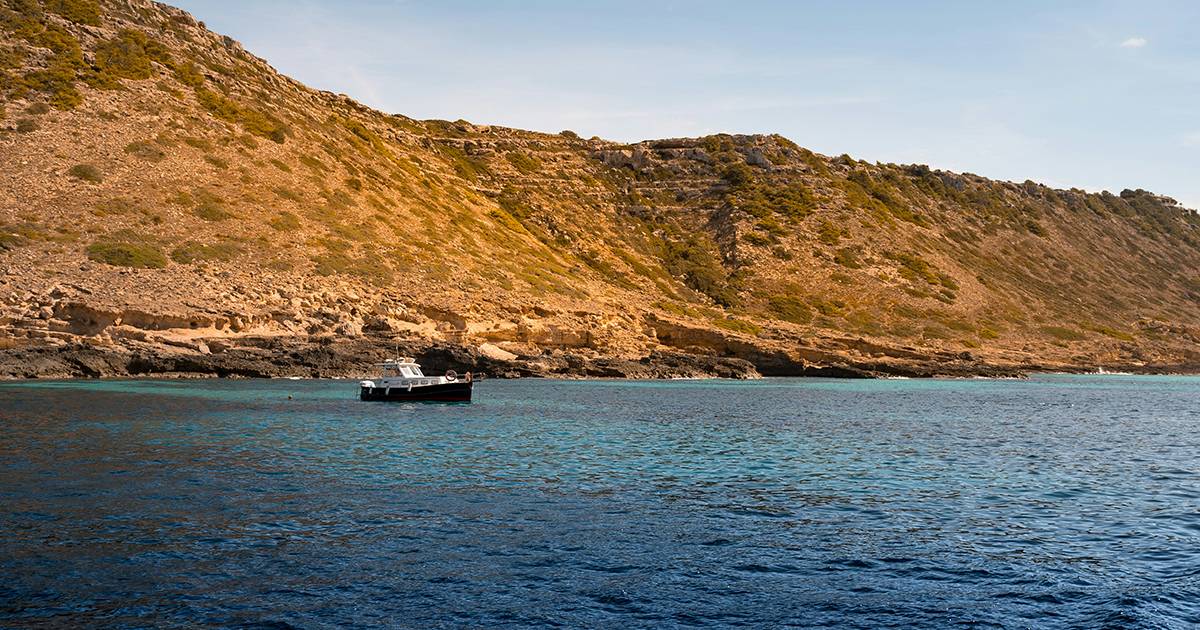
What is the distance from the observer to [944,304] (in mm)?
108750

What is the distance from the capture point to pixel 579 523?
60.3 feet

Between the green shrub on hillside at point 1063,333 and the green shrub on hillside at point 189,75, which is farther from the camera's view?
the green shrub on hillside at point 1063,333

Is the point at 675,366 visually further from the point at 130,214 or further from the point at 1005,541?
the point at 1005,541

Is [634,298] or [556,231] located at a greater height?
[556,231]


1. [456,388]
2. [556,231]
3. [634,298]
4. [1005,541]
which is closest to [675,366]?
[634,298]

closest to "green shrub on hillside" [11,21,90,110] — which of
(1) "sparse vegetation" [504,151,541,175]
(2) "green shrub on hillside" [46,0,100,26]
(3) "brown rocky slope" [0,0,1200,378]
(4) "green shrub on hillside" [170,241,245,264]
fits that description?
(3) "brown rocky slope" [0,0,1200,378]

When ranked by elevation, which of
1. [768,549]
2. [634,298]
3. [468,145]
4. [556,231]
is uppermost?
[468,145]

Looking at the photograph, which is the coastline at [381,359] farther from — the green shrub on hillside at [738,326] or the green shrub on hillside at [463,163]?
the green shrub on hillside at [463,163]

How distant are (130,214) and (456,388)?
3618 centimetres

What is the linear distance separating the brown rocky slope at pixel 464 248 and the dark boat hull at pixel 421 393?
15341 millimetres

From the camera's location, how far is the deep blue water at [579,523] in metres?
13.0

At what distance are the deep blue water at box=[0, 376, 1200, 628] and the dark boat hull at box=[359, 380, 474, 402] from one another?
997 cm

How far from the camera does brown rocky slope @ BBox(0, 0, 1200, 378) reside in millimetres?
61938

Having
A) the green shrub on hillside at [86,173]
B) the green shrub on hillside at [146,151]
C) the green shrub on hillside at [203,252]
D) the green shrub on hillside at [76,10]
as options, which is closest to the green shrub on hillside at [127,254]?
the green shrub on hillside at [203,252]
